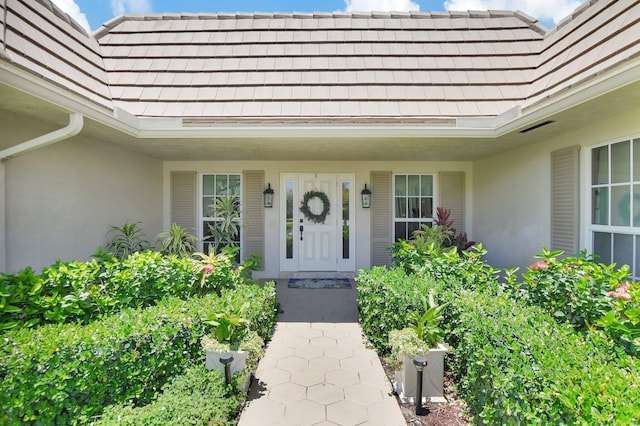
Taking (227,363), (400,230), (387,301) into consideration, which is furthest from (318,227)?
(227,363)

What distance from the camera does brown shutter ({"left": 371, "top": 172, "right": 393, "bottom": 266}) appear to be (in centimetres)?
630

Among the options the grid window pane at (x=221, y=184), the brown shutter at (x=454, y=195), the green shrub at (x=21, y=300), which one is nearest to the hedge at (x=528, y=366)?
the green shrub at (x=21, y=300)

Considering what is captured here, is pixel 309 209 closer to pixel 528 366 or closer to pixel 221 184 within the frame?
pixel 221 184

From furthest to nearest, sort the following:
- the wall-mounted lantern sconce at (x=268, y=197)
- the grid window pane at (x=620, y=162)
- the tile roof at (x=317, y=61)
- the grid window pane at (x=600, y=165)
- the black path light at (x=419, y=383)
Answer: the wall-mounted lantern sconce at (x=268, y=197) < the tile roof at (x=317, y=61) < the grid window pane at (x=600, y=165) < the grid window pane at (x=620, y=162) < the black path light at (x=419, y=383)

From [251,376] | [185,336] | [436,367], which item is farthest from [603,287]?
[185,336]

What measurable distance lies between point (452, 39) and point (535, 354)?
6.27 metres

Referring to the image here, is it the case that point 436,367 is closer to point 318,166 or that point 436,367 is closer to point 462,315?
point 462,315

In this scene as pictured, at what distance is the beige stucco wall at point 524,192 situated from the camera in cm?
371

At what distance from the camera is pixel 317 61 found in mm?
5824

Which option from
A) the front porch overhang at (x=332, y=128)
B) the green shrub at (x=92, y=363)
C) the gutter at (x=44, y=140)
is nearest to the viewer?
the green shrub at (x=92, y=363)

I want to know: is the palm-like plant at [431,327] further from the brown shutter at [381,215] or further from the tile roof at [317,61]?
the brown shutter at [381,215]

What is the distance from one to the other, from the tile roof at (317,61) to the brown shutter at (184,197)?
1.58 metres

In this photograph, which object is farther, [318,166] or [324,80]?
[318,166]

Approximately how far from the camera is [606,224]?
12.0 ft
